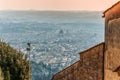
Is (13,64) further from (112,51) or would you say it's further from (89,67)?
(112,51)

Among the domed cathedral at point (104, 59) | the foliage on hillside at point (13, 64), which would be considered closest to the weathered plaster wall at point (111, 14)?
the domed cathedral at point (104, 59)

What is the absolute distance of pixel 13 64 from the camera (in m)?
34.1

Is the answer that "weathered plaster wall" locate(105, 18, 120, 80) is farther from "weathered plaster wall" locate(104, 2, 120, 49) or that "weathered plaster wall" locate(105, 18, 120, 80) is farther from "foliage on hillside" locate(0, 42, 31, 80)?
"foliage on hillside" locate(0, 42, 31, 80)

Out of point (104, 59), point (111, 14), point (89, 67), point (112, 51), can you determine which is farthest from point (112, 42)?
point (89, 67)

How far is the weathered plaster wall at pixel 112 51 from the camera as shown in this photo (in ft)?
50.0

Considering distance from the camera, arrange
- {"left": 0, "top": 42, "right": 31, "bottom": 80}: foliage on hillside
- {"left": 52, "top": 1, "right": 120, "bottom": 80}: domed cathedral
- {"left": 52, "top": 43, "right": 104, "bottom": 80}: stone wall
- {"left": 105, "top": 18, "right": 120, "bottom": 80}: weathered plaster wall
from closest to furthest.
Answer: {"left": 105, "top": 18, "right": 120, "bottom": 80}: weathered plaster wall
{"left": 52, "top": 1, "right": 120, "bottom": 80}: domed cathedral
{"left": 52, "top": 43, "right": 104, "bottom": 80}: stone wall
{"left": 0, "top": 42, "right": 31, "bottom": 80}: foliage on hillside

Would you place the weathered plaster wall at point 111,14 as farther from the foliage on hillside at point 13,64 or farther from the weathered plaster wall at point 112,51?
the foliage on hillside at point 13,64

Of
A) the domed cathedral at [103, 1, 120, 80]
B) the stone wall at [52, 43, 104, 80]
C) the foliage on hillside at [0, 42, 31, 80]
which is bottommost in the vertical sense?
the foliage on hillside at [0, 42, 31, 80]

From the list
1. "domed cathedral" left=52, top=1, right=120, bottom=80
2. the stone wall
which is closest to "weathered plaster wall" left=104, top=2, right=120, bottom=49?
"domed cathedral" left=52, top=1, right=120, bottom=80

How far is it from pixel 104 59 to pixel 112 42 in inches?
54.1

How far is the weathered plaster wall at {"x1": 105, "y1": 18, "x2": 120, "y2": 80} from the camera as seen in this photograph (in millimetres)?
15250

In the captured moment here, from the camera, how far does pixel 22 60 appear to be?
117 ft

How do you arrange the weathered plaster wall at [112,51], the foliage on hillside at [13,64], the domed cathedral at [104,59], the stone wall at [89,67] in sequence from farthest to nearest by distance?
1. the foliage on hillside at [13,64]
2. the stone wall at [89,67]
3. the domed cathedral at [104,59]
4. the weathered plaster wall at [112,51]

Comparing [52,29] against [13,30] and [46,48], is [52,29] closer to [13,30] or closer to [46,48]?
[13,30]
